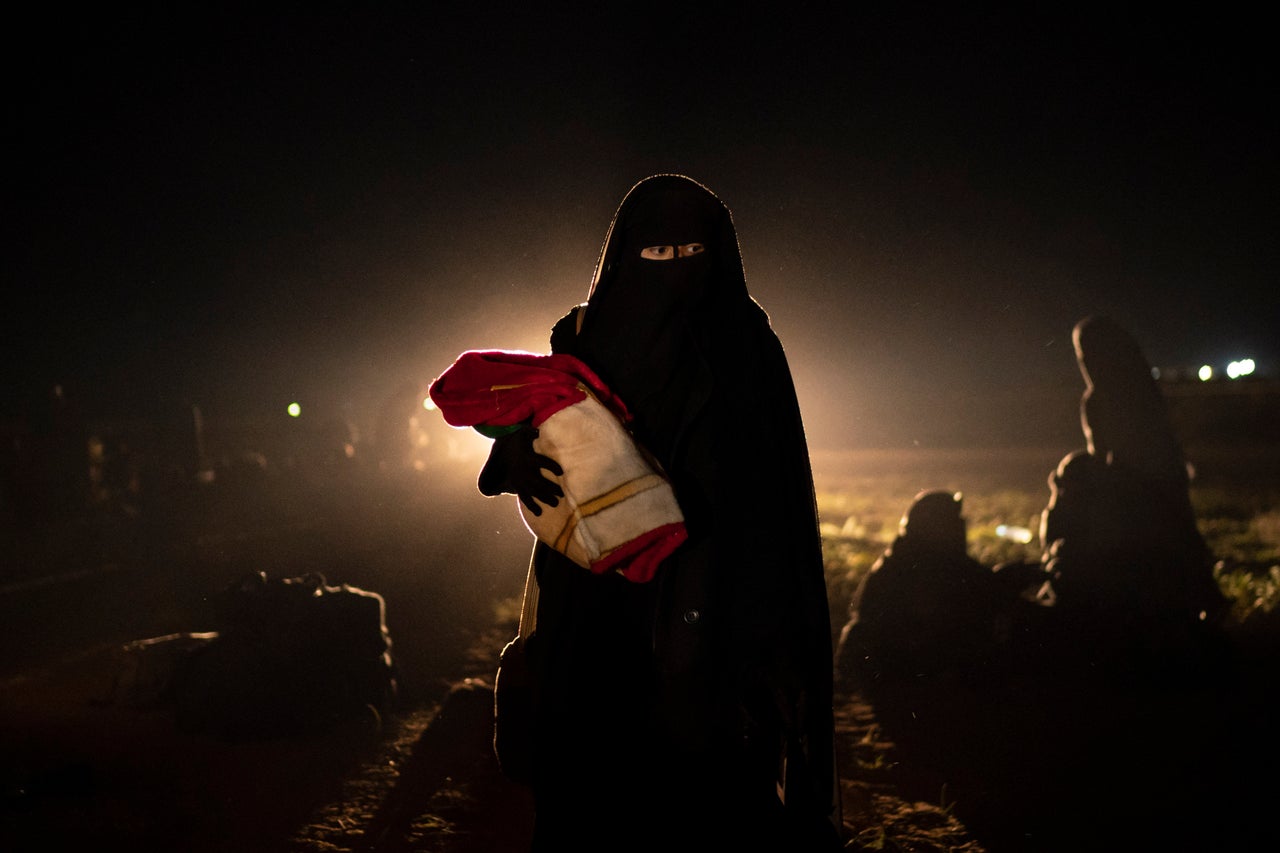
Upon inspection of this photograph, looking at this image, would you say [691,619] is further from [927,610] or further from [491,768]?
[927,610]

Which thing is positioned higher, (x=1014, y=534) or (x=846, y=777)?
(x=1014, y=534)

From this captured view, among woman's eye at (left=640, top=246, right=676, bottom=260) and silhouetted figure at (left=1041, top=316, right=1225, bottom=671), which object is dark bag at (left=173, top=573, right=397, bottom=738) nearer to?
woman's eye at (left=640, top=246, right=676, bottom=260)

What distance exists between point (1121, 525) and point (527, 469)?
7532 millimetres

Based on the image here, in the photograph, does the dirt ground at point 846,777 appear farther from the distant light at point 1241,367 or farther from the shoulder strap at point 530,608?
the distant light at point 1241,367

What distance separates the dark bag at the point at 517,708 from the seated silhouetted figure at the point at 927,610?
5426 mm

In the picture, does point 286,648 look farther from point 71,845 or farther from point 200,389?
point 200,389

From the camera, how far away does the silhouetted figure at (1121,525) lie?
723 cm

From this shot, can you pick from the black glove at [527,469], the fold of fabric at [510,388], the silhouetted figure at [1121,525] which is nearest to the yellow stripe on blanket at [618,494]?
the black glove at [527,469]

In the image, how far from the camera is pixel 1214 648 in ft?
21.8

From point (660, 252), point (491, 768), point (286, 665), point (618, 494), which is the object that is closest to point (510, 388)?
point (618, 494)

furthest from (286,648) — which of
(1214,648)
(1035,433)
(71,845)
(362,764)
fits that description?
(1035,433)

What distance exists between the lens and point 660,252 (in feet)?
8.55

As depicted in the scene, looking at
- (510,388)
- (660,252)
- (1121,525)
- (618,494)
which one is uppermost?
(660,252)

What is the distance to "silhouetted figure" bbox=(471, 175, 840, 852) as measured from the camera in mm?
2271
